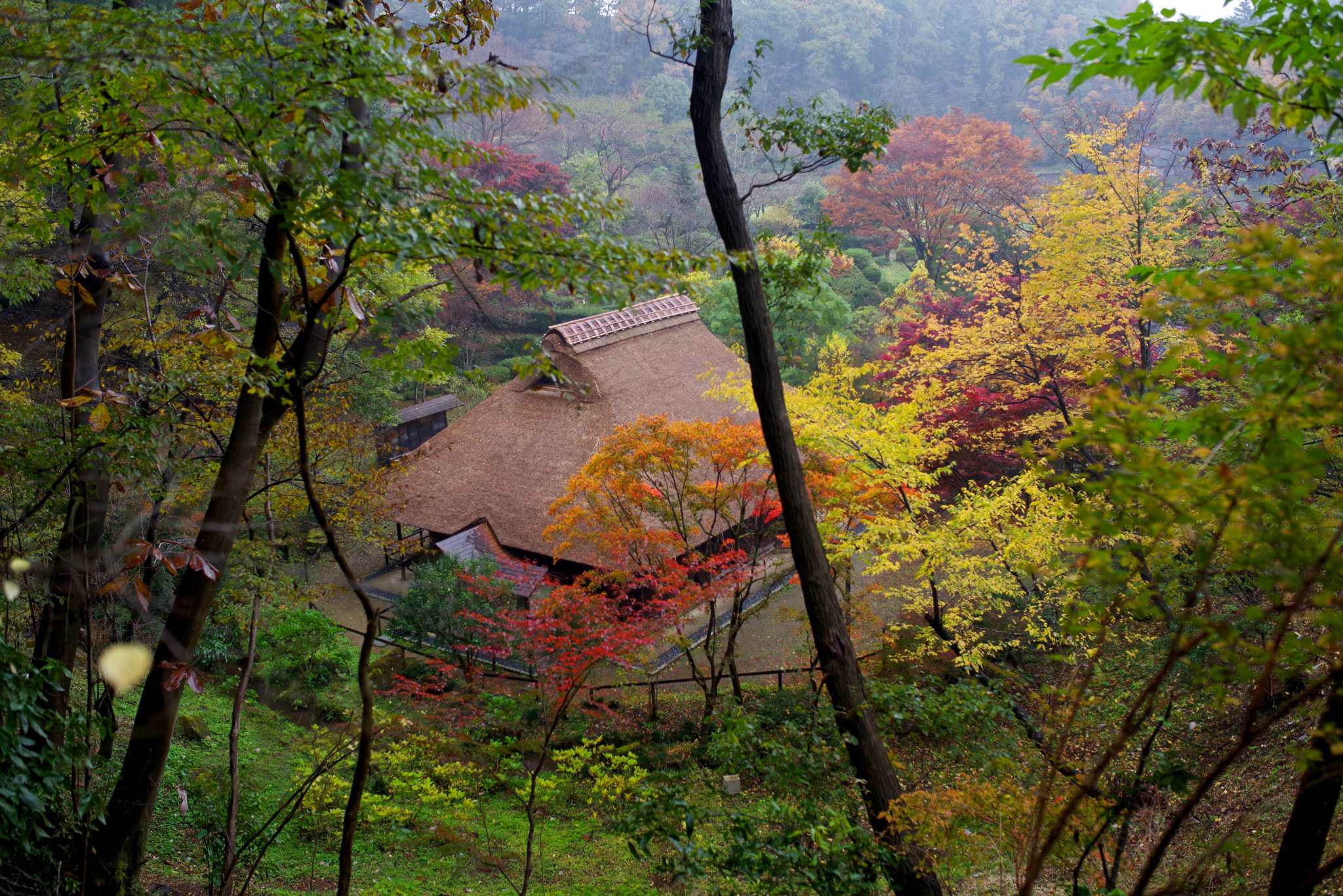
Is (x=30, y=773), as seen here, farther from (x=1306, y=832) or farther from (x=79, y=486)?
(x=1306, y=832)

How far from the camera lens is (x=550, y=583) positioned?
1042 centimetres

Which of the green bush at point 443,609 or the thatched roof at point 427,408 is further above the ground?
the thatched roof at point 427,408

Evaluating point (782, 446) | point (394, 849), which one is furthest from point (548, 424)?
Result: point (782, 446)

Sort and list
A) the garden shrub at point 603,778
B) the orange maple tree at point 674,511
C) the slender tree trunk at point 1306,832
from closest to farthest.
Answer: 1. the slender tree trunk at point 1306,832
2. the garden shrub at point 603,778
3. the orange maple tree at point 674,511

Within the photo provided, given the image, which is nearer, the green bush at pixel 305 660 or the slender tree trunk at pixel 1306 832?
the slender tree trunk at pixel 1306 832

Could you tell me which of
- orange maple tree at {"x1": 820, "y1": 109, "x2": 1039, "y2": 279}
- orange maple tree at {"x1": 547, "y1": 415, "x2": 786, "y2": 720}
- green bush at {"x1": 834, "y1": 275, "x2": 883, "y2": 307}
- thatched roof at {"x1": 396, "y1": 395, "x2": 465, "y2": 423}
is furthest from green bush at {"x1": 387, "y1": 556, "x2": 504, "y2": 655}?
orange maple tree at {"x1": 820, "y1": 109, "x2": 1039, "y2": 279}

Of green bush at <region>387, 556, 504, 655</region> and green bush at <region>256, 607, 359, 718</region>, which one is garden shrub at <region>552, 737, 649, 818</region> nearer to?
green bush at <region>387, 556, 504, 655</region>

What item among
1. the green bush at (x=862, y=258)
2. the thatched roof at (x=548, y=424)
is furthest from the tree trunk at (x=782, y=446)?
the green bush at (x=862, y=258)

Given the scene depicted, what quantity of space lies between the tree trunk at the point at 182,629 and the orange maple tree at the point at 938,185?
21.8 metres

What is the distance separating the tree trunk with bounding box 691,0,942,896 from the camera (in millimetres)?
3703

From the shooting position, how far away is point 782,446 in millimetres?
4059

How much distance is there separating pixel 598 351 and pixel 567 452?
2.15m

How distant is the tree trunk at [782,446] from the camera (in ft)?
12.1

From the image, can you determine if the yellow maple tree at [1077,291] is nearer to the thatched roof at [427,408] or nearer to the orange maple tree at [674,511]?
the orange maple tree at [674,511]
